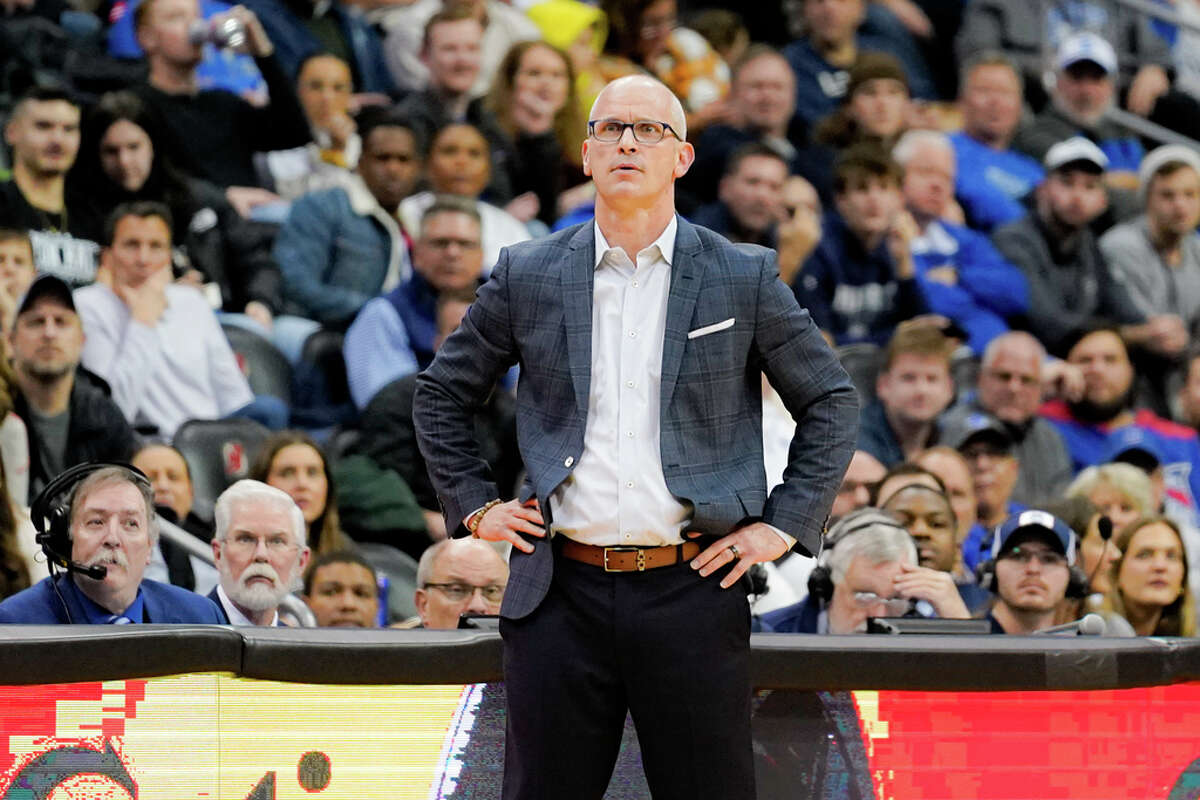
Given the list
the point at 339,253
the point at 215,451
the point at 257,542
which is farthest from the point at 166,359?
the point at 257,542

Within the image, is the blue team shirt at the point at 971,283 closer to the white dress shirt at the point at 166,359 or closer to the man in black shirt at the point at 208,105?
the man in black shirt at the point at 208,105

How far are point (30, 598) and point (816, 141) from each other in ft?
23.2

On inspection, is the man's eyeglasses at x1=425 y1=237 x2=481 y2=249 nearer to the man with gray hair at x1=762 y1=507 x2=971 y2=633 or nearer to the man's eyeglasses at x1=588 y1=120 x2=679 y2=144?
the man with gray hair at x1=762 y1=507 x2=971 y2=633

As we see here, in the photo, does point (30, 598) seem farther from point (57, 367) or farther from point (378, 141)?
point (378, 141)

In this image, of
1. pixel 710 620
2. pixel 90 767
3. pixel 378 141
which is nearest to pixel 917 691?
pixel 710 620

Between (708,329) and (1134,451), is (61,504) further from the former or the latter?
(1134,451)

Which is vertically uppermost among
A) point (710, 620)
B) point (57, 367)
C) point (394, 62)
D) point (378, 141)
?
point (394, 62)

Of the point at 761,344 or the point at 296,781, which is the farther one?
the point at 296,781

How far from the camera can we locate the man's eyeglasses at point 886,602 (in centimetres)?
581

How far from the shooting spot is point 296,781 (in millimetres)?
4113

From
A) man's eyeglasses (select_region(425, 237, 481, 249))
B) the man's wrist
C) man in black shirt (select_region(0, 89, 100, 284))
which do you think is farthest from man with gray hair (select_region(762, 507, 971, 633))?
man in black shirt (select_region(0, 89, 100, 284))

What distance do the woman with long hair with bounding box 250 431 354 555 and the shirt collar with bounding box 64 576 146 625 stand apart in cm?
208

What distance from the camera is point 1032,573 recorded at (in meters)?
6.43

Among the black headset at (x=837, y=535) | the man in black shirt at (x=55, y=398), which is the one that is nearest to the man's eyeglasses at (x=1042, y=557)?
the black headset at (x=837, y=535)
